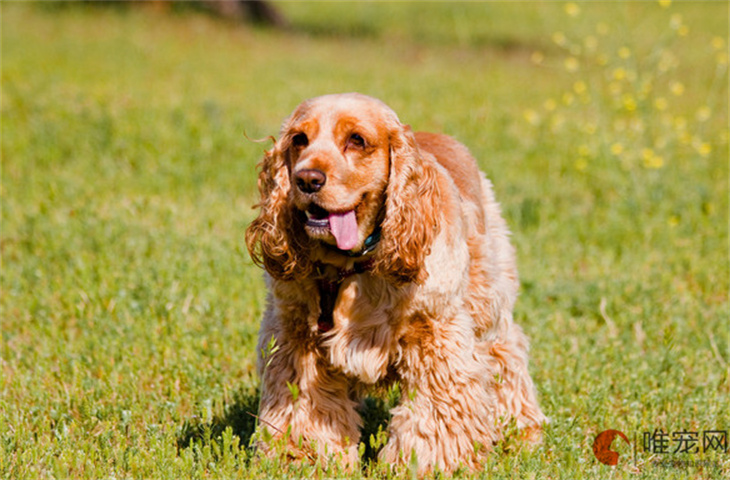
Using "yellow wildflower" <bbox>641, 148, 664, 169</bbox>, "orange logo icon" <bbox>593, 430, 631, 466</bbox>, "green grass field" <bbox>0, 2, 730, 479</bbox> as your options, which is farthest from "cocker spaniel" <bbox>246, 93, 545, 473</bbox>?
"yellow wildflower" <bbox>641, 148, 664, 169</bbox>

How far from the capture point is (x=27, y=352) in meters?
5.62

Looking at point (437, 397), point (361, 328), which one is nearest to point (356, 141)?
point (361, 328)

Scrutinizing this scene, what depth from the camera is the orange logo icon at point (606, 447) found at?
14.9 ft

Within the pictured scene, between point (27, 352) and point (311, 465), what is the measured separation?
2252 mm

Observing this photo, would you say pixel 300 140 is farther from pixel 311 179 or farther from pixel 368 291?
pixel 368 291

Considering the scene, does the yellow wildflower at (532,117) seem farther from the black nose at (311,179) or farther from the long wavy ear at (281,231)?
the black nose at (311,179)

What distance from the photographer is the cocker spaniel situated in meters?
3.89

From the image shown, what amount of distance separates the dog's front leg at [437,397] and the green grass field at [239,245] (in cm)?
19

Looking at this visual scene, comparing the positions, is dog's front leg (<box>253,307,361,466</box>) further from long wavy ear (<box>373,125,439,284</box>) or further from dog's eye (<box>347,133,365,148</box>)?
dog's eye (<box>347,133,365,148</box>)

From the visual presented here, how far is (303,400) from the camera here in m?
4.30

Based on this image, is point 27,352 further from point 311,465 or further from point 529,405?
point 529,405

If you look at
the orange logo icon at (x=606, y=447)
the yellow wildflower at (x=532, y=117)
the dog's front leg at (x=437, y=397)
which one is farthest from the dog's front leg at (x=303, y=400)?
the yellow wildflower at (x=532, y=117)

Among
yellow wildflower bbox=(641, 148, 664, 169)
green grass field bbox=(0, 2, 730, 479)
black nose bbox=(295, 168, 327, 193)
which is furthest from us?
yellow wildflower bbox=(641, 148, 664, 169)

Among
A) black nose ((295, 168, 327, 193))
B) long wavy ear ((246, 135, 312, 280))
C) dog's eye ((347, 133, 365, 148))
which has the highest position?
dog's eye ((347, 133, 365, 148))
